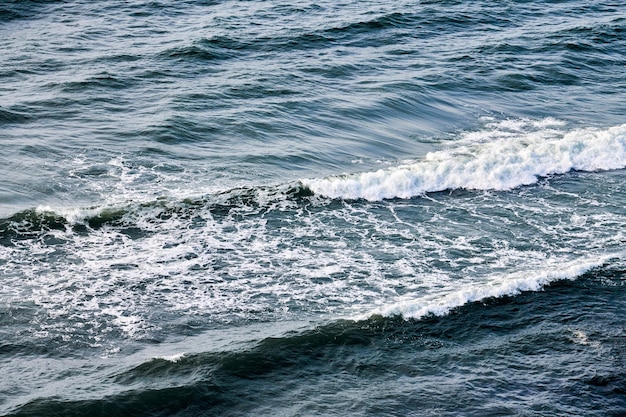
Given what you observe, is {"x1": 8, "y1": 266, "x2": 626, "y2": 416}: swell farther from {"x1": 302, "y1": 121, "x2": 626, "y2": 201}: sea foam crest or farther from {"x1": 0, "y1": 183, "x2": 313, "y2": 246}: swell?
{"x1": 302, "y1": 121, "x2": 626, "y2": 201}: sea foam crest

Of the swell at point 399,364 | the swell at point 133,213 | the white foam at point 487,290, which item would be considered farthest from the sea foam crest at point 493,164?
the swell at point 399,364

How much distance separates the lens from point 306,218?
58.1ft

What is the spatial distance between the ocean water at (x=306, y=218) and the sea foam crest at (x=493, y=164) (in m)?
0.07

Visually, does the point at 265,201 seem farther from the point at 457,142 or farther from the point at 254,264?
the point at 457,142

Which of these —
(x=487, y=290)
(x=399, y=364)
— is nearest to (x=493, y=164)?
(x=487, y=290)

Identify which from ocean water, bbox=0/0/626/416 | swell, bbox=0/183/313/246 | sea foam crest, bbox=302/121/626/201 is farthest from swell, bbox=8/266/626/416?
sea foam crest, bbox=302/121/626/201

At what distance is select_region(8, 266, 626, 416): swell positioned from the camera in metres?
11.1

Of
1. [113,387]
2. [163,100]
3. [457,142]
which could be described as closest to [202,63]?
[163,100]

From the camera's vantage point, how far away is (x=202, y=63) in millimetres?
27203

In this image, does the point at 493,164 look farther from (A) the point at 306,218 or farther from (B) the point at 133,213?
(B) the point at 133,213

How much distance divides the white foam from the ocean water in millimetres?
49

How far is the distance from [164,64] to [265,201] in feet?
33.4

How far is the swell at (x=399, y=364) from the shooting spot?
1113cm

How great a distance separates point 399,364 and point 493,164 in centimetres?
925
